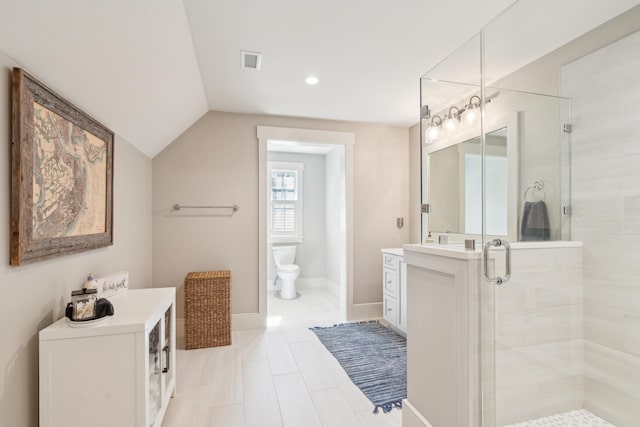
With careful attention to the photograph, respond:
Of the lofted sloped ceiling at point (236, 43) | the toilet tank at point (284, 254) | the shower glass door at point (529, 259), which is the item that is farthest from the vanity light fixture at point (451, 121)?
the toilet tank at point (284, 254)

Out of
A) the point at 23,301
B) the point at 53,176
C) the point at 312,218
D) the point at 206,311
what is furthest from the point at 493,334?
the point at 312,218

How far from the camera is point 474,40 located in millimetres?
1666

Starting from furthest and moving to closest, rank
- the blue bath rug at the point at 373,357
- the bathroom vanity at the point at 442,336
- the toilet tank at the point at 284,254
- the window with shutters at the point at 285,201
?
the window with shutters at the point at 285,201
the toilet tank at the point at 284,254
the blue bath rug at the point at 373,357
the bathroom vanity at the point at 442,336

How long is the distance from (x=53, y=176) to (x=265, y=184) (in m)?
2.16

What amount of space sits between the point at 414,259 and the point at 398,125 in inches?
104

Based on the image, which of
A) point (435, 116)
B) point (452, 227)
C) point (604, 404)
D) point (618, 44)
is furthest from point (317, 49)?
point (604, 404)

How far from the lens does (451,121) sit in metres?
1.92

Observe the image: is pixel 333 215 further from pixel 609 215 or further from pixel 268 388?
pixel 609 215

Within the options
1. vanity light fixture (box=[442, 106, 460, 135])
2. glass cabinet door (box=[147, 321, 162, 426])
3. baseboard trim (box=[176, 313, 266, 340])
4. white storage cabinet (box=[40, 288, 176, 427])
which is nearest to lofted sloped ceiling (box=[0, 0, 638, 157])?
vanity light fixture (box=[442, 106, 460, 135])

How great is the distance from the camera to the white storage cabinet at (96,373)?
4.31 feet

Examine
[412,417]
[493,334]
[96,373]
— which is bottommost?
[412,417]

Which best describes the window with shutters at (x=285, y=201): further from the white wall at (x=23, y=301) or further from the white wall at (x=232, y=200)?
the white wall at (x=23, y=301)

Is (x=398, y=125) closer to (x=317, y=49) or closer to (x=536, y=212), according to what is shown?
(x=317, y=49)

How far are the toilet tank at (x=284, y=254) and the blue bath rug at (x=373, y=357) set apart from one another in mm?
1737
